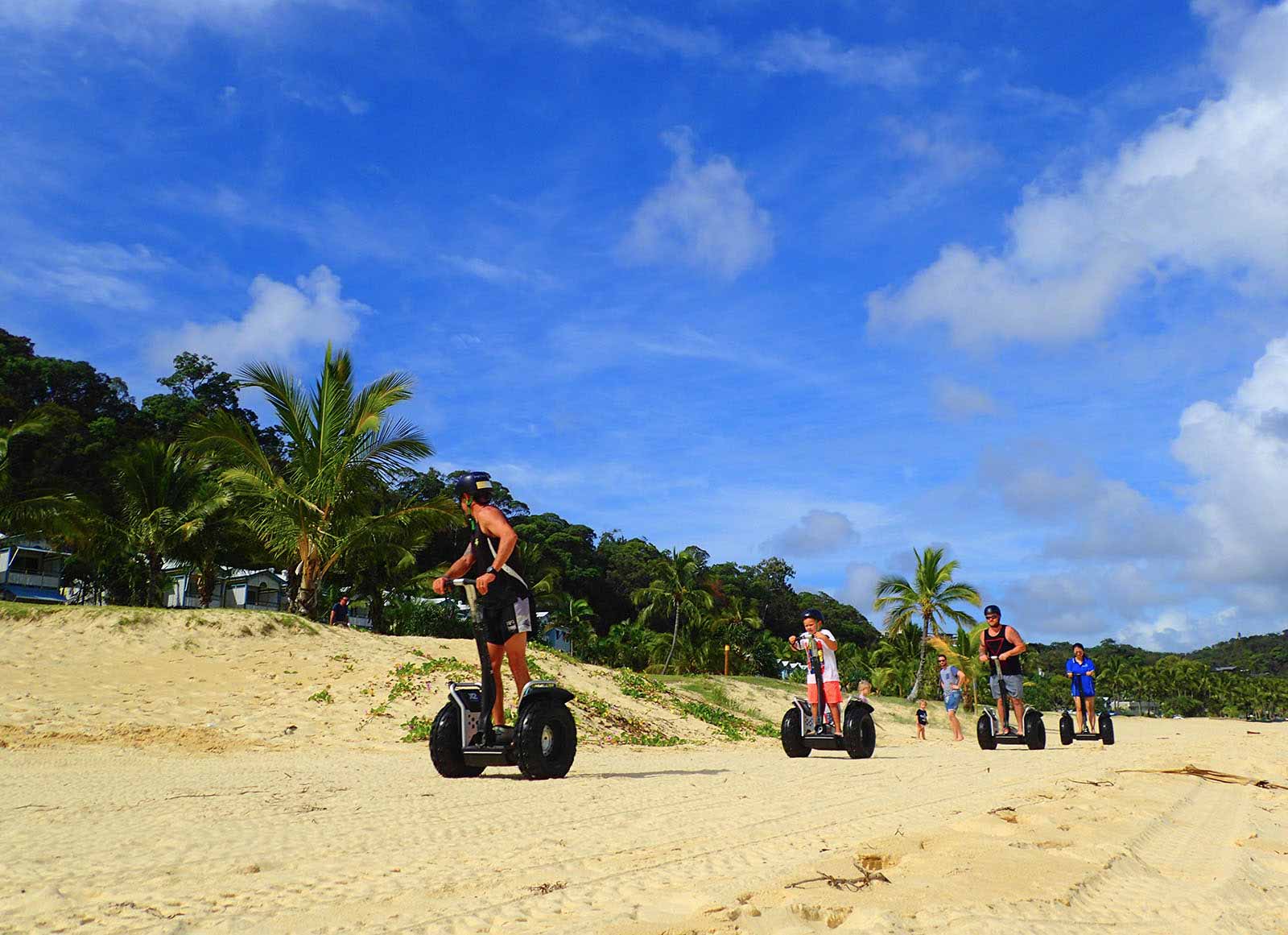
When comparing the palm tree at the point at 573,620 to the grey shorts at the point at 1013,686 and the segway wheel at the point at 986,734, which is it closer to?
the segway wheel at the point at 986,734

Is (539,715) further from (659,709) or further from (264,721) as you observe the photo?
(659,709)

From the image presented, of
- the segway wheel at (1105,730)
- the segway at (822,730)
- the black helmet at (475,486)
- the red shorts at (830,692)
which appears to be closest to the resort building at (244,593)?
the segway wheel at (1105,730)

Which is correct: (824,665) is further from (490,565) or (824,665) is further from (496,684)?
(490,565)

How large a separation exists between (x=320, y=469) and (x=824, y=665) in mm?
12353

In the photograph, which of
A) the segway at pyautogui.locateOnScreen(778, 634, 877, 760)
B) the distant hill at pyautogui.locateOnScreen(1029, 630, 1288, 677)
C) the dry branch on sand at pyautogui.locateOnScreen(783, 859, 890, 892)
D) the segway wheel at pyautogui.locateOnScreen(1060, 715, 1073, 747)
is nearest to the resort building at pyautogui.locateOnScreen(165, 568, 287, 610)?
the segway wheel at pyautogui.locateOnScreen(1060, 715, 1073, 747)

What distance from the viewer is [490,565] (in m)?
7.23

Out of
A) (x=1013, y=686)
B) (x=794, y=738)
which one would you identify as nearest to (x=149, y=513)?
(x=794, y=738)

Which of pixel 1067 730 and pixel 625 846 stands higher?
pixel 1067 730

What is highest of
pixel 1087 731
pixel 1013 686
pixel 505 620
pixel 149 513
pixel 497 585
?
pixel 149 513

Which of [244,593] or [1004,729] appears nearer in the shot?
[1004,729]

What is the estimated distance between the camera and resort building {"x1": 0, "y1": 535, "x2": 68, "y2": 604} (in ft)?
147

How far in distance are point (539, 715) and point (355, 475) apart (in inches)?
524

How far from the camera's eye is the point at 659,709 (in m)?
17.2

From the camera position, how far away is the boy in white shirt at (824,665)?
410 inches
